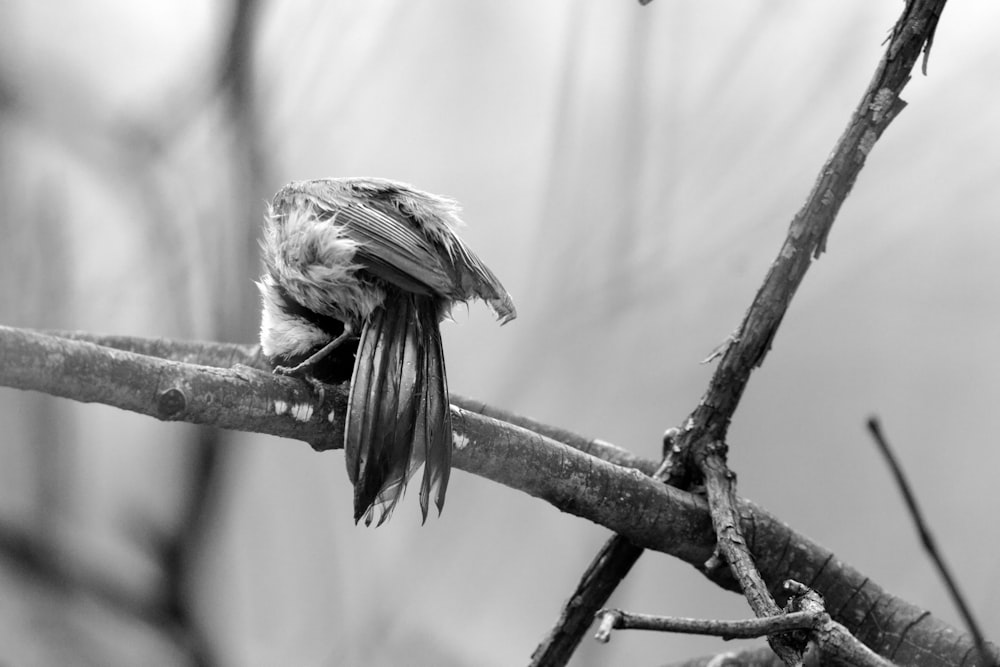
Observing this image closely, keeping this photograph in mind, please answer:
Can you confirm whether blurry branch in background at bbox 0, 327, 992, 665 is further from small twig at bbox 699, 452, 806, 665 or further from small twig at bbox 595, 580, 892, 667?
small twig at bbox 595, 580, 892, 667

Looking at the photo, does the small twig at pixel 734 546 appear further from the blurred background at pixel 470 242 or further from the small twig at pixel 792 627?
the blurred background at pixel 470 242

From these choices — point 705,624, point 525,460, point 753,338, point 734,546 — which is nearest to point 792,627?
point 705,624

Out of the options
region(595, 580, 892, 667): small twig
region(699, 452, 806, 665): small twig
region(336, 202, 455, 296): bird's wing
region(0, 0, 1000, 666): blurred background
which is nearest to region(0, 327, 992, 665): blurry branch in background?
region(699, 452, 806, 665): small twig

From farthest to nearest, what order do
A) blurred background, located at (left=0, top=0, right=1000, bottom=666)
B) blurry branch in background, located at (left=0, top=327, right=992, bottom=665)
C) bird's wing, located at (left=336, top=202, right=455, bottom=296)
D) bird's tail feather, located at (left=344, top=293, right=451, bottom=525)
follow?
blurred background, located at (left=0, top=0, right=1000, bottom=666)
bird's wing, located at (left=336, top=202, right=455, bottom=296)
bird's tail feather, located at (left=344, top=293, right=451, bottom=525)
blurry branch in background, located at (left=0, top=327, right=992, bottom=665)

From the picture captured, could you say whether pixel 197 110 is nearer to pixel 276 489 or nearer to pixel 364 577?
pixel 276 489

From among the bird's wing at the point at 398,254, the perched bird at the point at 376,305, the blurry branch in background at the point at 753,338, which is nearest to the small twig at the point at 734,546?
the blurry branch in background at the point at 753,338

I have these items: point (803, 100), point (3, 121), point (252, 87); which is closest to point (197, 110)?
point (252, 87)
